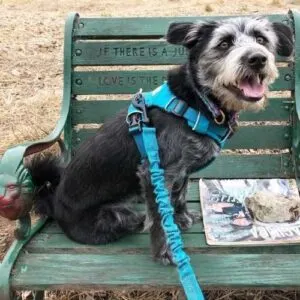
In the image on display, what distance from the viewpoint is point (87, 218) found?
115 inches

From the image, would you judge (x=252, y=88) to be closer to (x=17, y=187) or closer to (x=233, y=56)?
(x=233, y=56)

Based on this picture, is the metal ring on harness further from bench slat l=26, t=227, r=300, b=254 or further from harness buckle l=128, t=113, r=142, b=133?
bench slat l=26, t=227, r=300, b=254

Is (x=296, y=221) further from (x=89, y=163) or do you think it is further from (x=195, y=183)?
(x=89, y=163)

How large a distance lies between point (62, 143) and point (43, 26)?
5.30 m

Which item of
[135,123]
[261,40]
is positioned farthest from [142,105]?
[261,40]

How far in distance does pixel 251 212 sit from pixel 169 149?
2.23ft

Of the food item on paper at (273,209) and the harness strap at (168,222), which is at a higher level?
the harness strap at (168,222)

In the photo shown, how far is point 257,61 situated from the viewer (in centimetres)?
251

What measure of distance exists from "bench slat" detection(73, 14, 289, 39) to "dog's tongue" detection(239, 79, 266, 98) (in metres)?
1.12

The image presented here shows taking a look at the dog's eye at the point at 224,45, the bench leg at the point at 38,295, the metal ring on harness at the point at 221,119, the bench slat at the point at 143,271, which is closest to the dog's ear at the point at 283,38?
the dog's eye at the point at 224,45

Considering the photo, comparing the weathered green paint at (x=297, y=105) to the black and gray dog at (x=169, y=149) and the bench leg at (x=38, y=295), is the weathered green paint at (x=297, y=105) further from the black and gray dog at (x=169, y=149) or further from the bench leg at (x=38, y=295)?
the bench leg at (x=38, y=295)

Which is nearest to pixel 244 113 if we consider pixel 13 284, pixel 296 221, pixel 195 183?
pixel 195 183

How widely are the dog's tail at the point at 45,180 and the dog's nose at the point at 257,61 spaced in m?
1.19

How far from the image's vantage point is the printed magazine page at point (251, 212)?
289 centimetres
